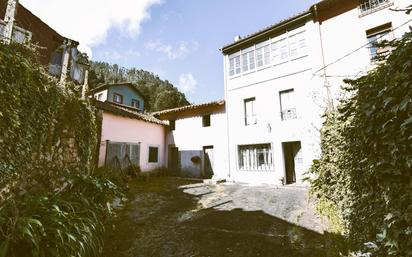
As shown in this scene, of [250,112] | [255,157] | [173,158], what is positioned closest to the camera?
[255,157]

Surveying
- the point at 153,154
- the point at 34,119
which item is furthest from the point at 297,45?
the point at 34,119

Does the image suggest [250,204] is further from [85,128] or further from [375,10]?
[375,10]

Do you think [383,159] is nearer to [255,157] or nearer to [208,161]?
[255,157]

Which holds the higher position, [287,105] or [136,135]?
[287,105]

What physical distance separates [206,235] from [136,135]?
11.3 metres

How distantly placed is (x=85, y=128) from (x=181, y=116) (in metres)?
10.9

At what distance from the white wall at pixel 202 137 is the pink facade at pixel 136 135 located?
1004 millimetres

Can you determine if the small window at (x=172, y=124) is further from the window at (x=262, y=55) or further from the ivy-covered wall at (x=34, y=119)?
the ivy-covered wall at (x=34, y=119)

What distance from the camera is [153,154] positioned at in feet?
54.6

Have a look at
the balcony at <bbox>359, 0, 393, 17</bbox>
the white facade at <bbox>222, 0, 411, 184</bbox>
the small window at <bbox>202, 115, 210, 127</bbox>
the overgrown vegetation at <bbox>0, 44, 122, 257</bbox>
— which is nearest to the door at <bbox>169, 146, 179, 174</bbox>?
the small window at <bbox>202, 115, 210, 127</bbox>

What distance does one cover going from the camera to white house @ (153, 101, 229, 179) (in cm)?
1489

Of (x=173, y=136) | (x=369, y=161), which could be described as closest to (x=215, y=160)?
(x=173, y=136)

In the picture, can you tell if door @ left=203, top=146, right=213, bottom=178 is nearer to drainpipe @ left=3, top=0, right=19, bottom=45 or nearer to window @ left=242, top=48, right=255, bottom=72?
window @ left=242, top=48, right=255, bottom=72

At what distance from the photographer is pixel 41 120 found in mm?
4516
